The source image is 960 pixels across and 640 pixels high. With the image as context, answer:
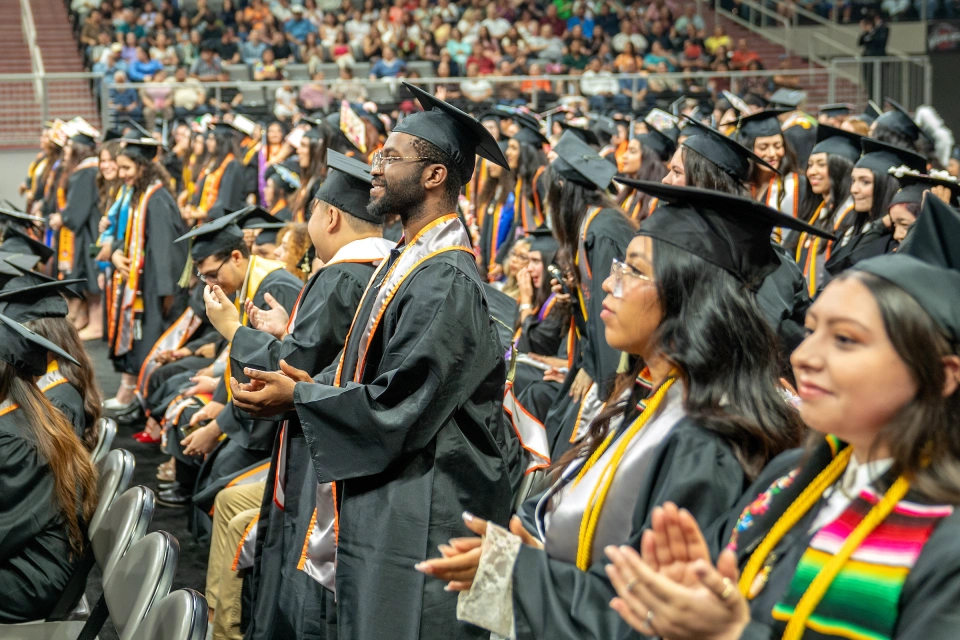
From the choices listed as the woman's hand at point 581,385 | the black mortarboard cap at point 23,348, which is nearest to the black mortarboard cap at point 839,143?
the woman's hand at point 581,385

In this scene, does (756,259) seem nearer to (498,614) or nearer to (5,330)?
(498,614)

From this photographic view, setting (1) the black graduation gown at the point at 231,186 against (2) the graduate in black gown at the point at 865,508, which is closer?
(2) the graduate in black gown at the point at 865,508

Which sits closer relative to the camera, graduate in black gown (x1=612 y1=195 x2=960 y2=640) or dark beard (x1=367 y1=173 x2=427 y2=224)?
graduate in black gown (x1=612 y1=195 x2=960 y2=640)

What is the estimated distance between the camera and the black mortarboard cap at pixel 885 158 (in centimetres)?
509

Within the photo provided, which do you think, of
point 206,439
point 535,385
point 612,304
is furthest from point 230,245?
point 612,304

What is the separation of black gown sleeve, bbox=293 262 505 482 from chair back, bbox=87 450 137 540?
3.24ft

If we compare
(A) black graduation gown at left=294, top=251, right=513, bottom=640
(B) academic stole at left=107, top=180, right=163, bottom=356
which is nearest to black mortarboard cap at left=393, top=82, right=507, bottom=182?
(A) black graduation gown at left=294, top=251, right=513, bottom=640

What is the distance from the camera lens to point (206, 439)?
423cm

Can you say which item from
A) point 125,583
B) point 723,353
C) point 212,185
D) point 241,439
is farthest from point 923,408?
point 212,185

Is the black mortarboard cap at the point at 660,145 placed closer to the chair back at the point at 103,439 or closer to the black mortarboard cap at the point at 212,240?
the black mortarboard cap at the point at 212,240

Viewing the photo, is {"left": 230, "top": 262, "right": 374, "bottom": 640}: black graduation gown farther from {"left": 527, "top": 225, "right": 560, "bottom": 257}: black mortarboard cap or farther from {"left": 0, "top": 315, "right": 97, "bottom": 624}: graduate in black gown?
{"left": 527, "top": 225, "right": 560, "bottom": 257}: black mortarboard cap

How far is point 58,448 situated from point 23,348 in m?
0.34

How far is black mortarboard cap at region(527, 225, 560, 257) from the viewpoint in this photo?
5.55 m

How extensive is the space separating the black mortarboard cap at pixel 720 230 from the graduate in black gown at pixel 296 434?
1548 millimetres
